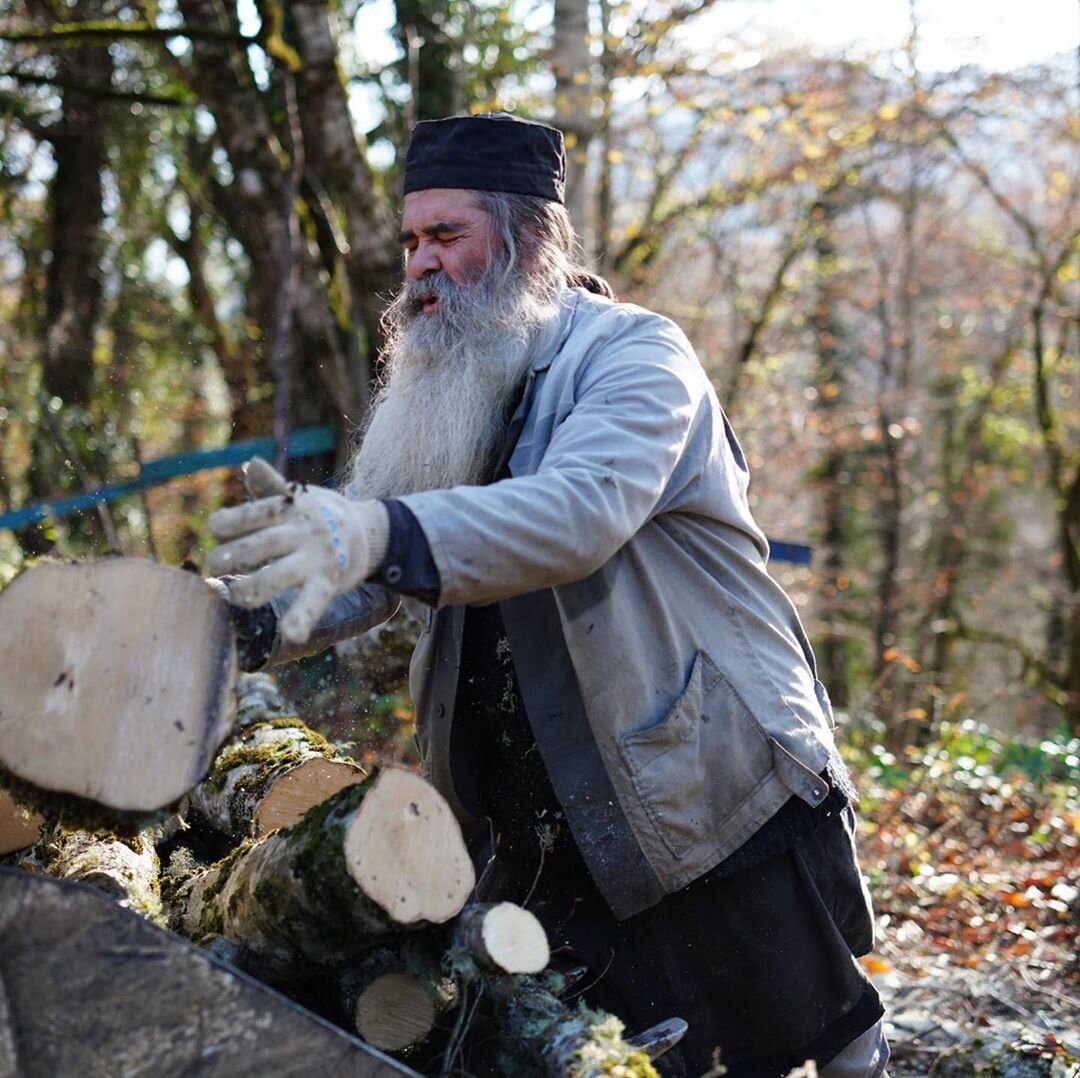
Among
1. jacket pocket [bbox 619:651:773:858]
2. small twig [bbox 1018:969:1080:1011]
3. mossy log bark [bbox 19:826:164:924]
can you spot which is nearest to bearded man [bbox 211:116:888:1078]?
jacket pocket [bbox 619:651:773:858]

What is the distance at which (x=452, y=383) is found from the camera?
8.91 feet

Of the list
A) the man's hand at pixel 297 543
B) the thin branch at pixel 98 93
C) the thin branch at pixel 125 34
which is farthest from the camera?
the thin branch at pixel 98 93

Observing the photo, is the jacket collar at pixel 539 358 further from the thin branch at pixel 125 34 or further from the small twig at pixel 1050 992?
the thin branch at pixel 125 34

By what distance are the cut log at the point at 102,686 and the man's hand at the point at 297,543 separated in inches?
6.3

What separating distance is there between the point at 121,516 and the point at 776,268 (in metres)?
7.67

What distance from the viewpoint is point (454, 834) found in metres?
2.14

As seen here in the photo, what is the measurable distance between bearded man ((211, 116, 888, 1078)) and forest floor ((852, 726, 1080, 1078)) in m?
1.07

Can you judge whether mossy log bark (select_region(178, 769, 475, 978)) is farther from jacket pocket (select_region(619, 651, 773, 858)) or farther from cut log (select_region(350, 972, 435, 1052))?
jacket pocket (select_region(619, 651, 773, 858))

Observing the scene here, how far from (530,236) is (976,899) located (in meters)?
3.81

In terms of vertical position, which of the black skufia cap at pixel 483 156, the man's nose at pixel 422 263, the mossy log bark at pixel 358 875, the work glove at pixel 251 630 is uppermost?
the black skufia cap at pixel 483 156

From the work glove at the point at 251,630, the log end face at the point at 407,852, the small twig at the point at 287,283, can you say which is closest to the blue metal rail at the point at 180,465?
the small twig at the point at 287,283

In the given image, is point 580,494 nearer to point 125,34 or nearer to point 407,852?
point 407,852

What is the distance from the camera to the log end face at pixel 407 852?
2.04 m

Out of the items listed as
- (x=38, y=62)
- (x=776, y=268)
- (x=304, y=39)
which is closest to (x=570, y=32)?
(x=304, y=39)
